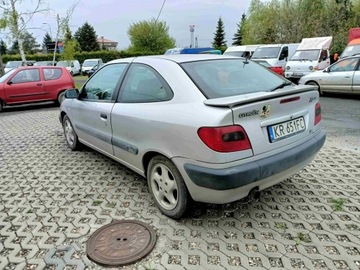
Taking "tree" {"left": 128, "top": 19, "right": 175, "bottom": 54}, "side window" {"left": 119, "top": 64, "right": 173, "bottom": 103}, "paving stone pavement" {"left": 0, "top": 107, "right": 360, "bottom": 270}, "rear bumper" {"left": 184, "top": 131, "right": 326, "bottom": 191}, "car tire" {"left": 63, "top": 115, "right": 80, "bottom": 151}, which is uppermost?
"tree" {"left": 128, "top": 19, "right": 175, "bottom": 54}

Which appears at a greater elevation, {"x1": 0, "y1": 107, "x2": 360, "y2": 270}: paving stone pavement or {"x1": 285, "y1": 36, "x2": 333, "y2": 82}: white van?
{"x1": 285, "y1": 36, "x2": 333, "y2": 82}: white van

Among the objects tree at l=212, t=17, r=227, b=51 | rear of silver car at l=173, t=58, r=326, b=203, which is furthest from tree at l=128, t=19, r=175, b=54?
rear of silver car at l=173, t=58, r=326, b=203

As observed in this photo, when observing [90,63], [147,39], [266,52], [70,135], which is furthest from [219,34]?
[70,135]

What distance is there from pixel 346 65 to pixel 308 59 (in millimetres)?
5313

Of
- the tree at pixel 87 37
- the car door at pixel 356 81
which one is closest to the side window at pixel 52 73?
the car door at pixel 356 81

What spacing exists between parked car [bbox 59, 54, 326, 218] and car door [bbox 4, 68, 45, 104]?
7.45 meters

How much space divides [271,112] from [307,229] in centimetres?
112

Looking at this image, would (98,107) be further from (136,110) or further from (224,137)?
(224,137)

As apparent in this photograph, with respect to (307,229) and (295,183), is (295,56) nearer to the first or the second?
(295,183)

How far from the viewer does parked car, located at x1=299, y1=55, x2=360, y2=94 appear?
9.32 meters

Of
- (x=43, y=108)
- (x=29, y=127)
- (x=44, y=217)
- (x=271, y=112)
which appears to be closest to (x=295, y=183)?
(x=271, y=112)

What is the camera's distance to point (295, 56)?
1521cm

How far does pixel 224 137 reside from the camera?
230 cm

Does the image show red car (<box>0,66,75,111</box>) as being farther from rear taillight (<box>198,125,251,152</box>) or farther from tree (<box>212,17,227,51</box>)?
tree (<box>212,17,227,51</box>)
